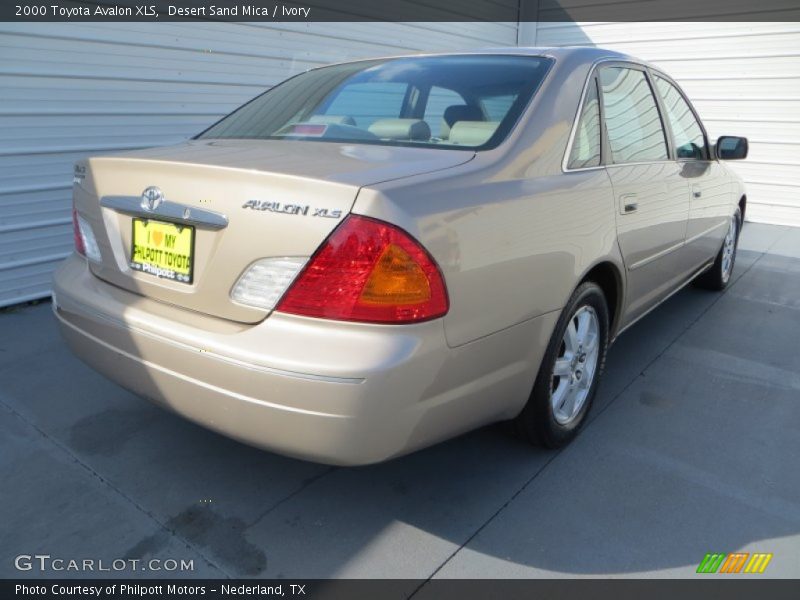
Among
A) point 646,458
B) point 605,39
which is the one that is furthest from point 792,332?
point 605,39

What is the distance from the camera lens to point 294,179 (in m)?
1.82

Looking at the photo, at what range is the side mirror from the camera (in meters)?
3.99

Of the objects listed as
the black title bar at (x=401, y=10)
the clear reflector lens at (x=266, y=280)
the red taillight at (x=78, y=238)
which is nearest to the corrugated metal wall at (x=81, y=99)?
the black title bar at (x=401, y=10)

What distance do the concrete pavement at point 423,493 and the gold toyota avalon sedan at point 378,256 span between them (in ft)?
0.98

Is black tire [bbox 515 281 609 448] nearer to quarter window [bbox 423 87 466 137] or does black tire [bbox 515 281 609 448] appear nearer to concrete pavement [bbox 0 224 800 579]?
concrete pavement [bbox 0 224 800 579]

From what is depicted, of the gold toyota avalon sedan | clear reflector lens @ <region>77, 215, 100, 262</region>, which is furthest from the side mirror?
clear reflector lens @ <region>77, 215, 100, 262</region>

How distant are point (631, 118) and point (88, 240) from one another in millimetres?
2450

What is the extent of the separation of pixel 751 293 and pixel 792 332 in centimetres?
92

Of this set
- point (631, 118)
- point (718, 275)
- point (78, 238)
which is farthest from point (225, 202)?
point (718, 275)

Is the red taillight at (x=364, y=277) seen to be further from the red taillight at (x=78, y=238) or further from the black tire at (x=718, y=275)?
the black tire at (x=718, y=275)

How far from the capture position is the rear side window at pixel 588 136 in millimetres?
2512

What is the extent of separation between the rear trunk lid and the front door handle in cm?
94

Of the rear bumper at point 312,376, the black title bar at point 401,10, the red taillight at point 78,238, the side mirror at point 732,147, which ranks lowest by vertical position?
the rear bumper at point 312,376

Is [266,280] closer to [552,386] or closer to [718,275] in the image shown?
[552,386]
